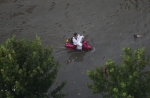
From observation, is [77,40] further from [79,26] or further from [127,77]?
[127,77]

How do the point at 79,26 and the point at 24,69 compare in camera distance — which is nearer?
the point at 24,69

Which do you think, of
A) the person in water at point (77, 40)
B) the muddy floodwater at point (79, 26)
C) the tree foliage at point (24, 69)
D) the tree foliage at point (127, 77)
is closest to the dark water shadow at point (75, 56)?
the muddy floodwater at point (79, 26)

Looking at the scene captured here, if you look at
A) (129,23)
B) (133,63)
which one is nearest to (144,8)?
(129,23)

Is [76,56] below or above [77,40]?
below

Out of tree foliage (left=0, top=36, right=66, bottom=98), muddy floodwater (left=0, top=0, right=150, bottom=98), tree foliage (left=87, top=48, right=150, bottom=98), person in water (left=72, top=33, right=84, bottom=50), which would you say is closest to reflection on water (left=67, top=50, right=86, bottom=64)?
muddy floodwater (left=0, top=0, right=150, bottom=98)

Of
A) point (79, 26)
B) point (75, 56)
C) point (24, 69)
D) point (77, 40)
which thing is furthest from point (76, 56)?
point (24, 69)

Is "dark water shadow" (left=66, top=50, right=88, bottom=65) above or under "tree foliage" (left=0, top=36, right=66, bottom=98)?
under

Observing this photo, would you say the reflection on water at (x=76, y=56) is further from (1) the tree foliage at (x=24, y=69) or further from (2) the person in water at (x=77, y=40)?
(1) the tree foliage at (x=24, y=69)

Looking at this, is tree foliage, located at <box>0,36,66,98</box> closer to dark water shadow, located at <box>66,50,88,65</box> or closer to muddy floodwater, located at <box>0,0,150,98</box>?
muddy floodwater, located at <box>0,0,150,98</box>
